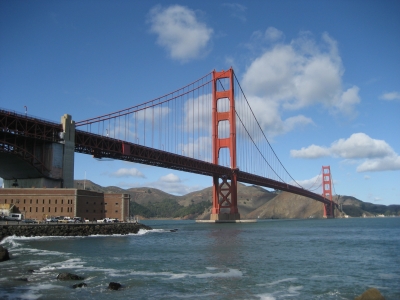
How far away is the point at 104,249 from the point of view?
33375 millimetres

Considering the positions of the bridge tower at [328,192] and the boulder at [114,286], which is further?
the bridge tower at [328,192]

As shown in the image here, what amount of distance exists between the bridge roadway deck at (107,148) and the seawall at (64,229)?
Answer: 1142 centimetres

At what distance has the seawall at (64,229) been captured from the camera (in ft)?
135

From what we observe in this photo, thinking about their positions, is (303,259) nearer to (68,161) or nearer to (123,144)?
(68,161)

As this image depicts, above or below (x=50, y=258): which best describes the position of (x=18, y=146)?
above

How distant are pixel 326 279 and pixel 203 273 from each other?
6099 millimetres

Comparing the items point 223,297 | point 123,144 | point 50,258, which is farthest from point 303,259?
point 123,144

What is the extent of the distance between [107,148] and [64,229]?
2049 centimetres

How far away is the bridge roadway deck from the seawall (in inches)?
449

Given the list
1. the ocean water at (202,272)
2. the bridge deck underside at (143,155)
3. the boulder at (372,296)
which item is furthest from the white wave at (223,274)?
the bridge deck underside at (143,155)

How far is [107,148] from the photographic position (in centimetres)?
6384

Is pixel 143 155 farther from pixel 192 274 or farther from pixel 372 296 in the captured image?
pixel 372 296

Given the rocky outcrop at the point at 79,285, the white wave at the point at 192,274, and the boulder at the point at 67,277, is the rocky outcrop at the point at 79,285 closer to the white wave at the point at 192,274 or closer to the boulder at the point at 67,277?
the boulder at the point at 67,277

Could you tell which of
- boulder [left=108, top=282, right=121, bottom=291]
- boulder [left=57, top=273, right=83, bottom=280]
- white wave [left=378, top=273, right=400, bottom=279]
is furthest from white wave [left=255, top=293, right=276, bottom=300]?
boulder [left=57, top=273, right=83, bottom=280]
